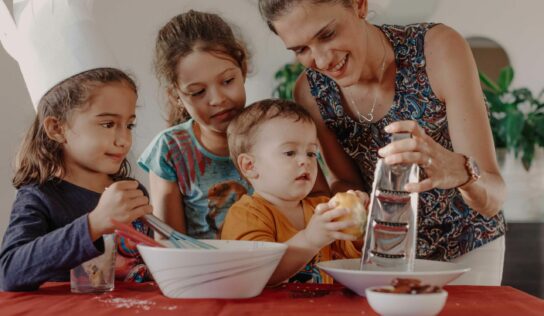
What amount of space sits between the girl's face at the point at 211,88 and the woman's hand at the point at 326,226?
1.75 feet

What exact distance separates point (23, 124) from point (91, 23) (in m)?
0.96

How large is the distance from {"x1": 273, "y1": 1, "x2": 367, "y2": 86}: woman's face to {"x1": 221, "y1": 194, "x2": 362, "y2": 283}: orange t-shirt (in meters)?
0.32

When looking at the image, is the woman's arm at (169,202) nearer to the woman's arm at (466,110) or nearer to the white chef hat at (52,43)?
the white chef hat at (52,43)

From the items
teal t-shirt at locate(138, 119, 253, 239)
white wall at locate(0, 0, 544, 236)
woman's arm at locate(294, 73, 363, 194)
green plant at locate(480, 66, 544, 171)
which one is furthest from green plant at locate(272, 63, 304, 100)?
teal t-shirt at locate(138, 119, 253, 239)

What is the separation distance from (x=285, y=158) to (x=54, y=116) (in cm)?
50

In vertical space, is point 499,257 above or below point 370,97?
below

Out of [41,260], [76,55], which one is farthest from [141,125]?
[41,260]

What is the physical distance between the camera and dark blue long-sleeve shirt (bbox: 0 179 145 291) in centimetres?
119

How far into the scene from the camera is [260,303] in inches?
41.5

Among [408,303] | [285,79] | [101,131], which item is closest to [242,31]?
[285,79]

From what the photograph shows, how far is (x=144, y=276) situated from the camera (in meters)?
1.54

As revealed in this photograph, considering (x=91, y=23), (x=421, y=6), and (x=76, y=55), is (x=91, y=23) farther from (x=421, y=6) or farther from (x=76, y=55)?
(x=421, y=6)

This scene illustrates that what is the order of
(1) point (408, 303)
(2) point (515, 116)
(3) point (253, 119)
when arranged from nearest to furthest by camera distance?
(1) point (408, 303), (3) point (253, 119), (2) point (515, 116)

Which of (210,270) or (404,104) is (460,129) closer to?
(404,104)
